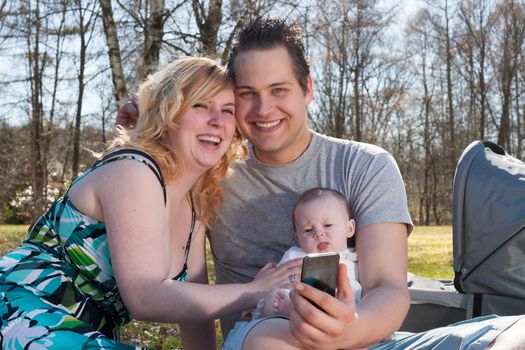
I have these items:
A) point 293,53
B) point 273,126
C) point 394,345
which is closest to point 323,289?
point 394,345

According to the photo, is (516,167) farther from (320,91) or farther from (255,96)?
(320,91)

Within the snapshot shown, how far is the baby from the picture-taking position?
2.67 m

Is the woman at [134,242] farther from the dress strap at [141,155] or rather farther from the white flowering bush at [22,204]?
the white flowering bush at [22,204]

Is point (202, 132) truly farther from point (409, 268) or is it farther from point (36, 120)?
point (36, 120)

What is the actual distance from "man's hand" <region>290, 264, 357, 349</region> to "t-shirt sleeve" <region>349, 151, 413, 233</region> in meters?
0.79

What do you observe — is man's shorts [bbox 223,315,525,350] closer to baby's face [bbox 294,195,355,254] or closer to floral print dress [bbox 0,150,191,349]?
floral print dress [bbox 0,150,191,349]

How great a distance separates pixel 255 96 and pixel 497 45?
21.5 m

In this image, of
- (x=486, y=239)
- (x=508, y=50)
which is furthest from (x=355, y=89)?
(x=486, y=239)

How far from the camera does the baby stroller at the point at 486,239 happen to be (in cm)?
303

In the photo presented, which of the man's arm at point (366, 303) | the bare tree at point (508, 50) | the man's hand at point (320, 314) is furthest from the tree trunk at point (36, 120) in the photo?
the bare tree at point (508, 50)

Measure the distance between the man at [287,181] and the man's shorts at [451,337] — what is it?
3cm

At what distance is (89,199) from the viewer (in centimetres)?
236

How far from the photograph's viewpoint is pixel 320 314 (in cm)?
177

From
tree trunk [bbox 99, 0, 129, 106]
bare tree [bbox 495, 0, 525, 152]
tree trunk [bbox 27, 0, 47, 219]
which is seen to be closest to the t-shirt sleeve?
tree trunk [bbox 99, 0, 129, 106]
